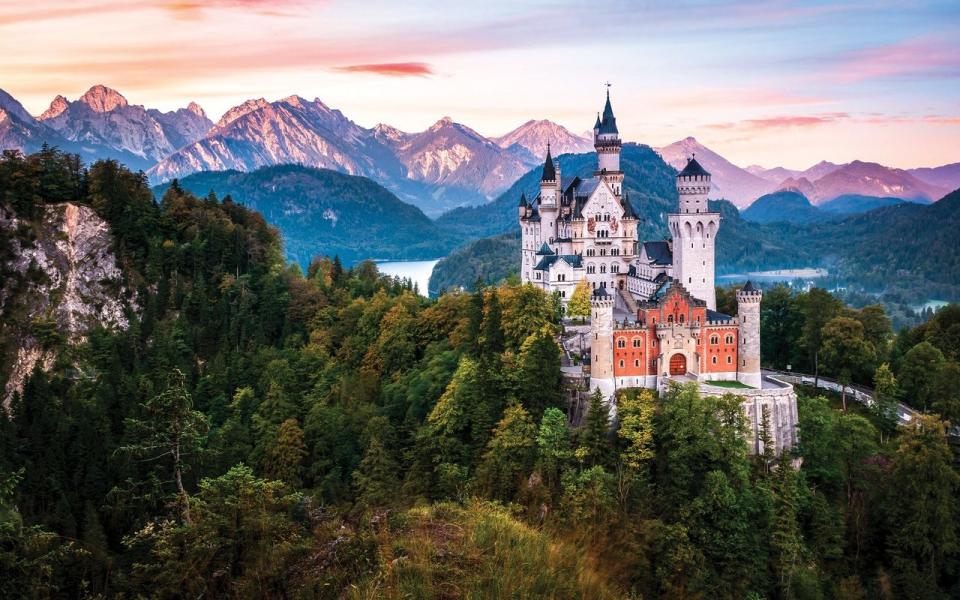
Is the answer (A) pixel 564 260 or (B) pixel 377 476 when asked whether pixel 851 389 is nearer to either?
(A) pixel 564 260

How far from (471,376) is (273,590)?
1246 inches

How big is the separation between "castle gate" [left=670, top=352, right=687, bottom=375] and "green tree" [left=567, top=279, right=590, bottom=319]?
46.9 ft

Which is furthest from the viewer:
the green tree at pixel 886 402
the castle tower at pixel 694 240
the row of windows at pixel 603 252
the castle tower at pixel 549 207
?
the castle tower at pixel 549 207

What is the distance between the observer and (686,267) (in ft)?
202

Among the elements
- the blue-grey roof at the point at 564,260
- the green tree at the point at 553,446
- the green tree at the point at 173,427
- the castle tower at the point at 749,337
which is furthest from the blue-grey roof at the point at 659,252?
the green tree at the point at 173,427

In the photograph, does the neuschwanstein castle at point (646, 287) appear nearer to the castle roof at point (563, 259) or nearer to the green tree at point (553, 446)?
the castle roof at point (563, 259)

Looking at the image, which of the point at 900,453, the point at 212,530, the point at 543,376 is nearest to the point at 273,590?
the point at 212,530

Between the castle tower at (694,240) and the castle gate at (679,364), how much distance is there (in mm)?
10824

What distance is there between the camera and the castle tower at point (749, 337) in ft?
169

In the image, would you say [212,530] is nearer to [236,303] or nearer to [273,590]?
[273,590]

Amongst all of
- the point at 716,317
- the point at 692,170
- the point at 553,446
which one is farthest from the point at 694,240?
the point at 553,446

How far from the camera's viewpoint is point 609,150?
2992 inches

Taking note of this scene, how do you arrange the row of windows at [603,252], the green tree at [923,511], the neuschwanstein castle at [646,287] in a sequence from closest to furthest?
the green tree at [923,511] < the neuschwanstein castle at [646,287] < the row of windows at [603,252]

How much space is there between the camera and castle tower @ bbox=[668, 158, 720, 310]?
61500mm
